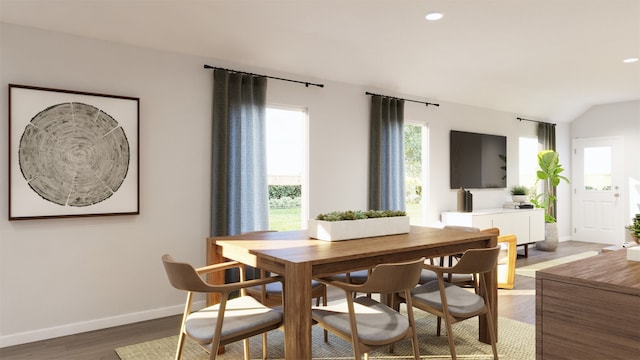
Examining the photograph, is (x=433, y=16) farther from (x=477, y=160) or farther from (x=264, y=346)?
(x=477, y=160)

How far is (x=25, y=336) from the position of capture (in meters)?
3.25

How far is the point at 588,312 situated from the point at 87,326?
3520 mm

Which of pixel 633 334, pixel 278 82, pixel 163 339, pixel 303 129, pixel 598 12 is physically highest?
pixel 598 12

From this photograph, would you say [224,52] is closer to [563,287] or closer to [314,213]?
[314,213]

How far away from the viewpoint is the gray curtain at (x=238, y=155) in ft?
13.3

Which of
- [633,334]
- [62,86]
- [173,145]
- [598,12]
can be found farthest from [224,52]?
[633,334]

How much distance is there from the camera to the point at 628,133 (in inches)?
304

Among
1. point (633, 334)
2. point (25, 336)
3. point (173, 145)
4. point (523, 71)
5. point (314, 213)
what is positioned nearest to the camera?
point (633, 334)

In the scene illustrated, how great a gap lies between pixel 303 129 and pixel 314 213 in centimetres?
95

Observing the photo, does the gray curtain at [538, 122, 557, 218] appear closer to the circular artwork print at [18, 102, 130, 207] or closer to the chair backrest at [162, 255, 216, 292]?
the circular artwork print at [18, 102, 130, 207]

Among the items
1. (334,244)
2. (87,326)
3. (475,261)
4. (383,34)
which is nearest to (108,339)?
(87,326)

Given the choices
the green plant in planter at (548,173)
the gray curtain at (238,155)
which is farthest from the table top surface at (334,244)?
the green plant in planter at (548,173)

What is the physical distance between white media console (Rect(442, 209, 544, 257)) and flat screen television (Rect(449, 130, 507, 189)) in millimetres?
508

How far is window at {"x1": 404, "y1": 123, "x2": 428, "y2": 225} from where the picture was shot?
6004 millimetres
